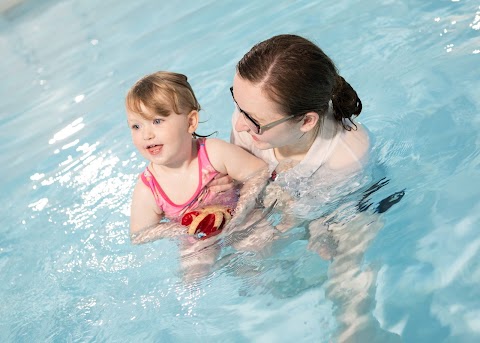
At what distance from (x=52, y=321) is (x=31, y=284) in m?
0.49

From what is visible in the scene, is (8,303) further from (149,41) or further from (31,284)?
(149,41)

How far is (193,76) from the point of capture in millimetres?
6344

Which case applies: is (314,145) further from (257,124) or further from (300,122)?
(257,124)

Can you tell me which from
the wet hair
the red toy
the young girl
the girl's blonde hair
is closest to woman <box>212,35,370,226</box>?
the wet hair

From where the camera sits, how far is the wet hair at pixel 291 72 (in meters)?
3.08

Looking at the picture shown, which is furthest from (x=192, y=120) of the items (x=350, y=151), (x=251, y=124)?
(x=350, y=151)

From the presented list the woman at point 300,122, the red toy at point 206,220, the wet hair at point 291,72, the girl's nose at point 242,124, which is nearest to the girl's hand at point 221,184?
the woman at point 300,122

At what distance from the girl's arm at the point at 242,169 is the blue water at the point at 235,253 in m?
0.31

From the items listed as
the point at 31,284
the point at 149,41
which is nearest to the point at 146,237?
the point at 31,284

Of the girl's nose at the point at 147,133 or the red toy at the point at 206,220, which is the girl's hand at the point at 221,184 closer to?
the red toy at the point at 206,220

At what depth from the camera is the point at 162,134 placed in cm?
352

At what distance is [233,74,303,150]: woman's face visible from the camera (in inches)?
→ 124

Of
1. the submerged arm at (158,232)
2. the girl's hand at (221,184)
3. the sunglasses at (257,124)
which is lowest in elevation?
the submerged arm at (158,232)

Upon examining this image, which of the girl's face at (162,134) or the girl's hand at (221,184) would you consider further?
the girl's hand at (221,184)
